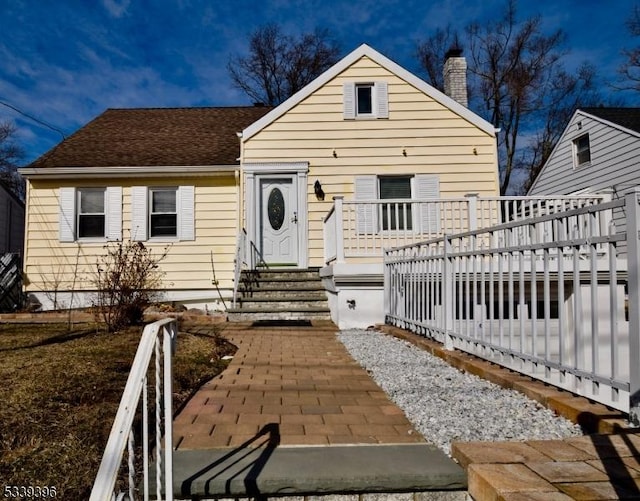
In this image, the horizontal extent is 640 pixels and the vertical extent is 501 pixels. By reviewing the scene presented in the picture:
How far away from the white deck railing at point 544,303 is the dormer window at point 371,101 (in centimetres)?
463

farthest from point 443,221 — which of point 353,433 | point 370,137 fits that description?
point 353,433

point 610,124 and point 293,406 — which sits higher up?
point 610,124

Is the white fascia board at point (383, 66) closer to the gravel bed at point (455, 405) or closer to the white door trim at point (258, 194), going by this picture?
the white door trim at point (258, 194)

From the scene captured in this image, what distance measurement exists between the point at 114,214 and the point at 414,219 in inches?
271

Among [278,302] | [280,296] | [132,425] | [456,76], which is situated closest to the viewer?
[132,425]

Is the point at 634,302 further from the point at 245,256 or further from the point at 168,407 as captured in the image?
the point at 245,256

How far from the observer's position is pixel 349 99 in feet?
35.9

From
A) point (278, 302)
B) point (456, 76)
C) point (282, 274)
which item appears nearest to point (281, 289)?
point (278, 302)

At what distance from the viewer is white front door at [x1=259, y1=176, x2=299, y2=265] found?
10.9 meters

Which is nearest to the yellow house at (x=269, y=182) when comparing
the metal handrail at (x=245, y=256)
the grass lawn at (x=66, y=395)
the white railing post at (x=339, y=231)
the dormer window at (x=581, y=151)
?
the metal handrail at (x=245, y=256)

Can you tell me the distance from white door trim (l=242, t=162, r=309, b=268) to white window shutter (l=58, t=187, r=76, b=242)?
4.04 metres

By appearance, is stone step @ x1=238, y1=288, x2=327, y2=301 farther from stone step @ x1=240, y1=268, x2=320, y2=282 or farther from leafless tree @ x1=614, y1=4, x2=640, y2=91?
leafless tree @ x1=614, y1=4, x2=640, y2=91

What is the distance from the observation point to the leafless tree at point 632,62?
18044 millimetres

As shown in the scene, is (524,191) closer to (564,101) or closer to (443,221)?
(564,101)
